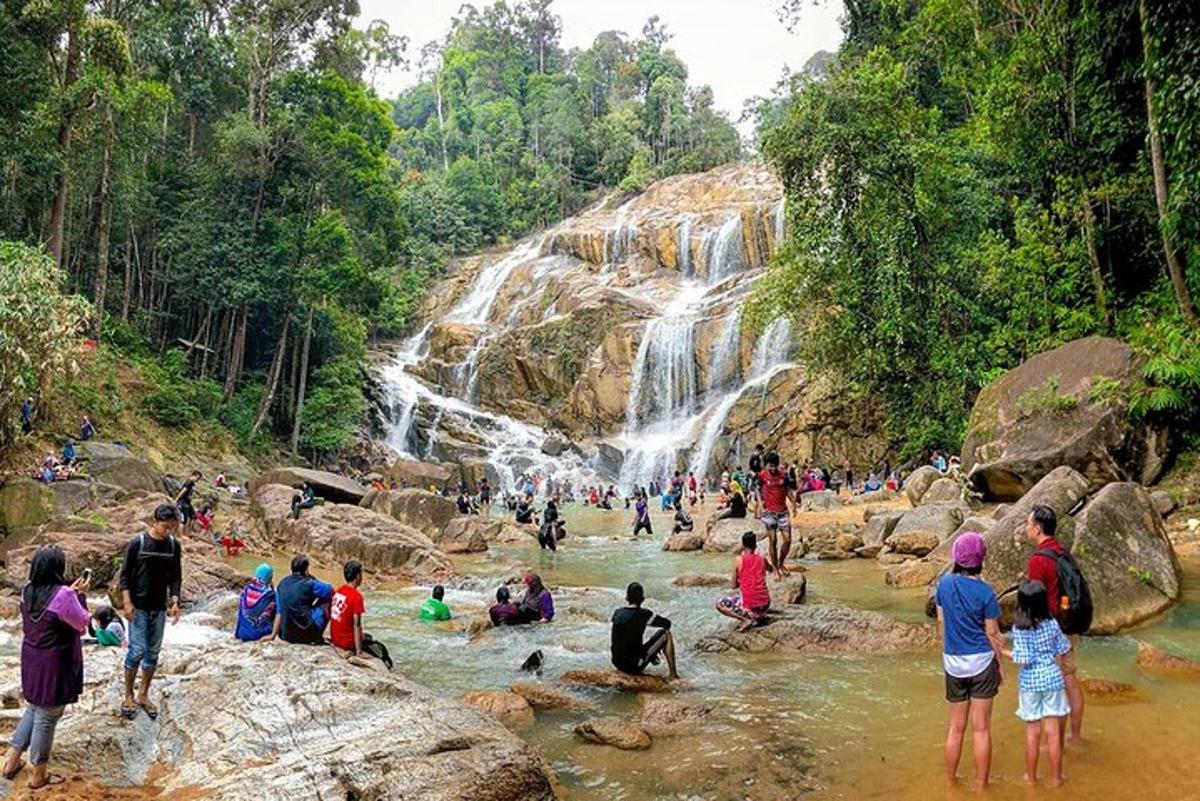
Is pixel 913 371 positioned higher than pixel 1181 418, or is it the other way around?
pixel 913 371

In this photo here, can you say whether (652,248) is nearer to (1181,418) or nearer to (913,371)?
(913,371)

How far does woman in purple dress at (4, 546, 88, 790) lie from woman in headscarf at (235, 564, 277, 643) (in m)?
3.30

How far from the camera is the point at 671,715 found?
653 centimetres

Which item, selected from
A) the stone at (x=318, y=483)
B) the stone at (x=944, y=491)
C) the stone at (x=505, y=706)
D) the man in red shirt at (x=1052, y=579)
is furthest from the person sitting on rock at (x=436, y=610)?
the stone at (x=318, y=483)

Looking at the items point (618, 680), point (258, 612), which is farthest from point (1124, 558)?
point (258, 612)

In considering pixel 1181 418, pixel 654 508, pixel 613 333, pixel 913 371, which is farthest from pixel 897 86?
pixel 613 333

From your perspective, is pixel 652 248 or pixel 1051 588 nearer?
pixel 1051 588

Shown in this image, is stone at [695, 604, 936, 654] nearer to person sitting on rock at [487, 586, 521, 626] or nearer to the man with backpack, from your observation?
person sitting on rock at [487, 586, 521, 626]

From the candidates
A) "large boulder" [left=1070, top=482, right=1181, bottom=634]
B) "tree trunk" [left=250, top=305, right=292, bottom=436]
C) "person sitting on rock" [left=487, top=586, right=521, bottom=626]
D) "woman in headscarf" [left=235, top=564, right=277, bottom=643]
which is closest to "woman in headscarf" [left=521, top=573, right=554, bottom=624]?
"person sitting on rock" [left=487, top=586, right=521, bottom=626]

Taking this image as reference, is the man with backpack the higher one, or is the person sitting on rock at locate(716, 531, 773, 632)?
the man with backpack

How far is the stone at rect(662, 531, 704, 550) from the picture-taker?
1738 cm

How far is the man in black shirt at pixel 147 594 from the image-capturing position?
5.81 meters

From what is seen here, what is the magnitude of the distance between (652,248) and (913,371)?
2397cm

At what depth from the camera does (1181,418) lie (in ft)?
47.1
